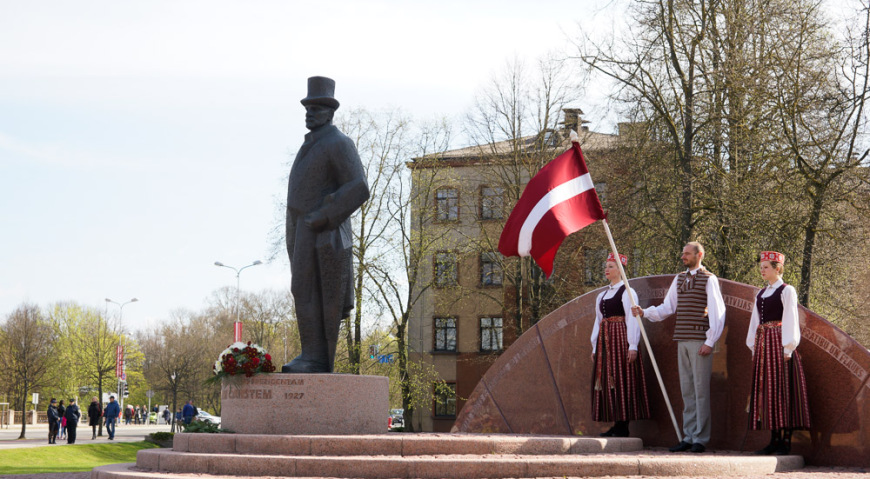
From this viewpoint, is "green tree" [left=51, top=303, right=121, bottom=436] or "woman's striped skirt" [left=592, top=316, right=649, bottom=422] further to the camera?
"green tree" [left=51, top=303, right=121, bottom=436]

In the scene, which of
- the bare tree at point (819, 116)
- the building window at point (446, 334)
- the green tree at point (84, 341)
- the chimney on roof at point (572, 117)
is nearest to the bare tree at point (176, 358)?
the green tree at point (84, 341)

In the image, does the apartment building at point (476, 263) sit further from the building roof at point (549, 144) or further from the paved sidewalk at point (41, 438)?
the paved sidewalk at point (41, 438)

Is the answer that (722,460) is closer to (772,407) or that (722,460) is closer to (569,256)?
(772,407)

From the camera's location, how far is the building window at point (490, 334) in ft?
146

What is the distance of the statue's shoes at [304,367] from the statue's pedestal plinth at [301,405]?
0.42m

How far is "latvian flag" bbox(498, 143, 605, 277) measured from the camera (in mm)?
9805

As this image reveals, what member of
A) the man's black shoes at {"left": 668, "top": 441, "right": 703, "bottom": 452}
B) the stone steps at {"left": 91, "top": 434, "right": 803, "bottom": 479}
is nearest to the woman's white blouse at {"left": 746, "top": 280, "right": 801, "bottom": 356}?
the stone steps at {"left": 91, "top": 434, "right": 803, "bottom": 479}

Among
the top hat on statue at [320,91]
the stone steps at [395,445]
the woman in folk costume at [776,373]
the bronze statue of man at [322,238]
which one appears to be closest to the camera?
the stone steps at [395,445]

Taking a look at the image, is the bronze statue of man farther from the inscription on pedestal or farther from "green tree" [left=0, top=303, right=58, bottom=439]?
"green tree" [left=0, top=303, right=58, bottom=439]

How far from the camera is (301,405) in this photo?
945 centimetres

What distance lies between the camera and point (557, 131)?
1314 inches

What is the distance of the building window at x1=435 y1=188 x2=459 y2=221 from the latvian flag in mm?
27331

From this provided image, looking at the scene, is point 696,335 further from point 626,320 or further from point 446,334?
point 446,334

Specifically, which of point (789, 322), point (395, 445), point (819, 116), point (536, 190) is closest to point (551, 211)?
point (536, 190)
